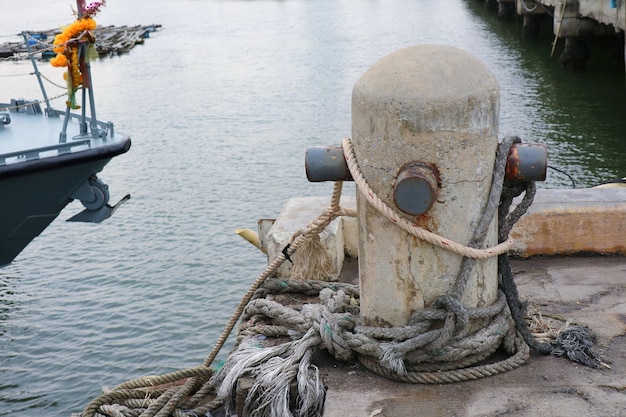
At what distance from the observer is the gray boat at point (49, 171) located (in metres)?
9.44

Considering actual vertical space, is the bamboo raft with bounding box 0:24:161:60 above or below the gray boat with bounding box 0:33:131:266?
below

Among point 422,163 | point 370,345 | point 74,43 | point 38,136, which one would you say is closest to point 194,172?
point 38,136

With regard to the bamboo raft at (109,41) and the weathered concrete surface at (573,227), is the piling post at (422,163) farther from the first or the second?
the bamboo raft at (109,41)

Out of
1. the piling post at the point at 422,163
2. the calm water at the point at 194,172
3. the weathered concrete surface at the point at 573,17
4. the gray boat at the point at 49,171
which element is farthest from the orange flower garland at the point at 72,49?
the weathered concrete surface at the point at 573,17

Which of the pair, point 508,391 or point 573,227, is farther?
point 573,227

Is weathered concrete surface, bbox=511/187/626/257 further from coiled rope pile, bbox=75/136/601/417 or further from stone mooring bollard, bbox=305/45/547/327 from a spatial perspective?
stone mooring bollard, bbox=305/45/547/327

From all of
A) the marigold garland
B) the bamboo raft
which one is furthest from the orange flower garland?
the bamboo raft

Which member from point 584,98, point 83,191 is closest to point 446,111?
point 83,191

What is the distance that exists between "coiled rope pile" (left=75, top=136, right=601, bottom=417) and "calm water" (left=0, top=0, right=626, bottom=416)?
Result: 4.13 meters

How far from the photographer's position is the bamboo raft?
3303cm

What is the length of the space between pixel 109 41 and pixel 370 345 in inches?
1397

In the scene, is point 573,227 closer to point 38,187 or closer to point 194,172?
point 38,187

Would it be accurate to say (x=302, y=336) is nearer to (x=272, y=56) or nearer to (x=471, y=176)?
(x=471, y=176)

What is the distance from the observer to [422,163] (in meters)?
3.19
